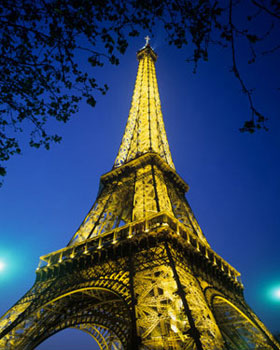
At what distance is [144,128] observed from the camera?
30.1 meters

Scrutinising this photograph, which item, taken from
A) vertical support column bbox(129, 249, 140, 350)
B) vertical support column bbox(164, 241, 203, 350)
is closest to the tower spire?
vertical support column bbox(129, 249, 140, 350)

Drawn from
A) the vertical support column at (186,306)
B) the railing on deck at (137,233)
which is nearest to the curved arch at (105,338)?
the railing on deck at (137,233)

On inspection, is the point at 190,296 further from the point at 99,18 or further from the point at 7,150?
the point at 99,18

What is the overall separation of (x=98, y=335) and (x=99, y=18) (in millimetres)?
25761

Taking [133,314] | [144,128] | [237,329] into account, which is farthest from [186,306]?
[144,128]

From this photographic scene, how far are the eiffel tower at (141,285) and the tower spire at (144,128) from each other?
3.75m

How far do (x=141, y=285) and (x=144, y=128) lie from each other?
22.4 meters

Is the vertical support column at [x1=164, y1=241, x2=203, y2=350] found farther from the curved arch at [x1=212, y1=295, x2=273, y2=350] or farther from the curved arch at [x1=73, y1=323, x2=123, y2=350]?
the curved arch at [x1=73, y1=323, x2=123, y2=350]

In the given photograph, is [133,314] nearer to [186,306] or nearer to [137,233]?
[186,306]

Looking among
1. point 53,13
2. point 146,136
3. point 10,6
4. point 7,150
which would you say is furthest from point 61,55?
point 146,136

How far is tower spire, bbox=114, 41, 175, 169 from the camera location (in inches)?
1072

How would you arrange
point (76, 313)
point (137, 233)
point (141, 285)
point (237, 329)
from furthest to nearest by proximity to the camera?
point (237, 329)
point (76, 313)
point (137, 233)
point (141, 285)

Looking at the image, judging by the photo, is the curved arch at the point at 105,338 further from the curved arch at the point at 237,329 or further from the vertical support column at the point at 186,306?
the vertical support column at the point at 186,306

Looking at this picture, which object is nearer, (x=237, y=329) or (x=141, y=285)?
(x=141, y=285)
